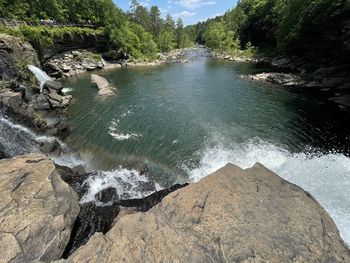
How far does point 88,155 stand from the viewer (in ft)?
57.4

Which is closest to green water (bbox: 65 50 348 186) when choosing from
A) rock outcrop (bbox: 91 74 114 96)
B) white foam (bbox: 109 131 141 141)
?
white foam (bbox: 109 131 141 141)

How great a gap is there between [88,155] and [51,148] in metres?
2.76

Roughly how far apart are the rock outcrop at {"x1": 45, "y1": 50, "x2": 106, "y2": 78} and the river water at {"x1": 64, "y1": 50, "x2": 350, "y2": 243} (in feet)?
58.0

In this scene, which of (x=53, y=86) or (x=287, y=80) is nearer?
(x=53, y=86)

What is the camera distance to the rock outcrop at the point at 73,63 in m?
48.2

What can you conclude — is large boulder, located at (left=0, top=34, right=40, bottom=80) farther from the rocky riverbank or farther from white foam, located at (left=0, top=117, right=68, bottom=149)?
the rocky riverbank

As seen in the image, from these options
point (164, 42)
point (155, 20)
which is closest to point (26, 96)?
point (164, 42)

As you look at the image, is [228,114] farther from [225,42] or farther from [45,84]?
[225,42]

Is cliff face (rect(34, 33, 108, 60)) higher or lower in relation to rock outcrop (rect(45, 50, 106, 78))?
higher

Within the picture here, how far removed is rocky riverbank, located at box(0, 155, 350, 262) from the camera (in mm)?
5582

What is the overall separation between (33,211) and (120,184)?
6.07 meters

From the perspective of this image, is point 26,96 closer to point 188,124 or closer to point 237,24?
point 188,124

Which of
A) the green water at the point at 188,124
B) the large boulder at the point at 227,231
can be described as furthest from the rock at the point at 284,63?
the large boulder at the point at 227,231

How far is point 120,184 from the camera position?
13.5 meters
